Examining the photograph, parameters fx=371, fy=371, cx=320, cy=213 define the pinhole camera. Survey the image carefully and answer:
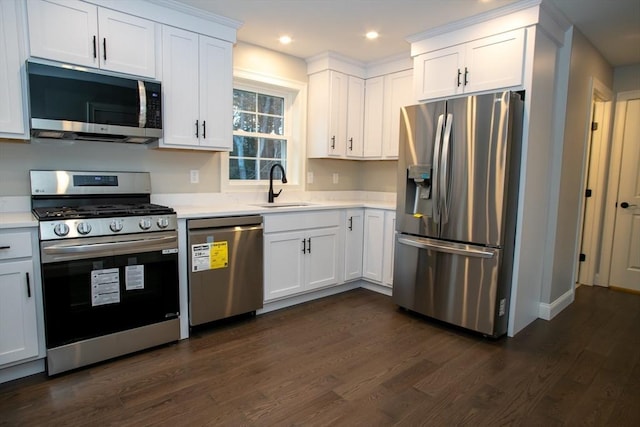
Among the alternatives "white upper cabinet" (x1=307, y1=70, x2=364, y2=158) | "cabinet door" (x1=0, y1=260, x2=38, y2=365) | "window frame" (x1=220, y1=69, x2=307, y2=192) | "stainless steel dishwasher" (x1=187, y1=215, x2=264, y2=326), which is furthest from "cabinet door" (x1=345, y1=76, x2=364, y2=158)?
"cabinet door" (x1=0, y1=260, x2=38, y2=365)

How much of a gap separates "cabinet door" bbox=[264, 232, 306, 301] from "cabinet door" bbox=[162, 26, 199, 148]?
1.03 m

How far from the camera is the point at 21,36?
86.4 inches

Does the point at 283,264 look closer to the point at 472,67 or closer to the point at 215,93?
the point at 215,93

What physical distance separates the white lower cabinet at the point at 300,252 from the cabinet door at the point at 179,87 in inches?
36.3

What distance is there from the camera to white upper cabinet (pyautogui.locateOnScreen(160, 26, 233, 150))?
2764mm

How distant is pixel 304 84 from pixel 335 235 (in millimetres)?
1670

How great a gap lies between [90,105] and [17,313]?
130cm

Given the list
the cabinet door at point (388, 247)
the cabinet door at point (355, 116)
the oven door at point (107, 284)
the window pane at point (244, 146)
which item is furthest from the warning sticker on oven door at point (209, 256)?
the cabinet door at point (355, 116)

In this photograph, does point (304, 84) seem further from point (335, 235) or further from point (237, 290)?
point (237, 290)

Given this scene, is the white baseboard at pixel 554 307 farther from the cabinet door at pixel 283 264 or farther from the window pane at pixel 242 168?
the window pane at pixel 242 168

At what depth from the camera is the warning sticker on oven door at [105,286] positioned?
7.31ft

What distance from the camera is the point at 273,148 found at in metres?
3.93

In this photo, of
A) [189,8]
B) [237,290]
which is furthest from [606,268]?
[189,8]

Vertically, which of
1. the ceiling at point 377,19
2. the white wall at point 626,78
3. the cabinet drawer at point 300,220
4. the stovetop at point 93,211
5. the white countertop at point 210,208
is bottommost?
the cabinet drawer at point 300,220
